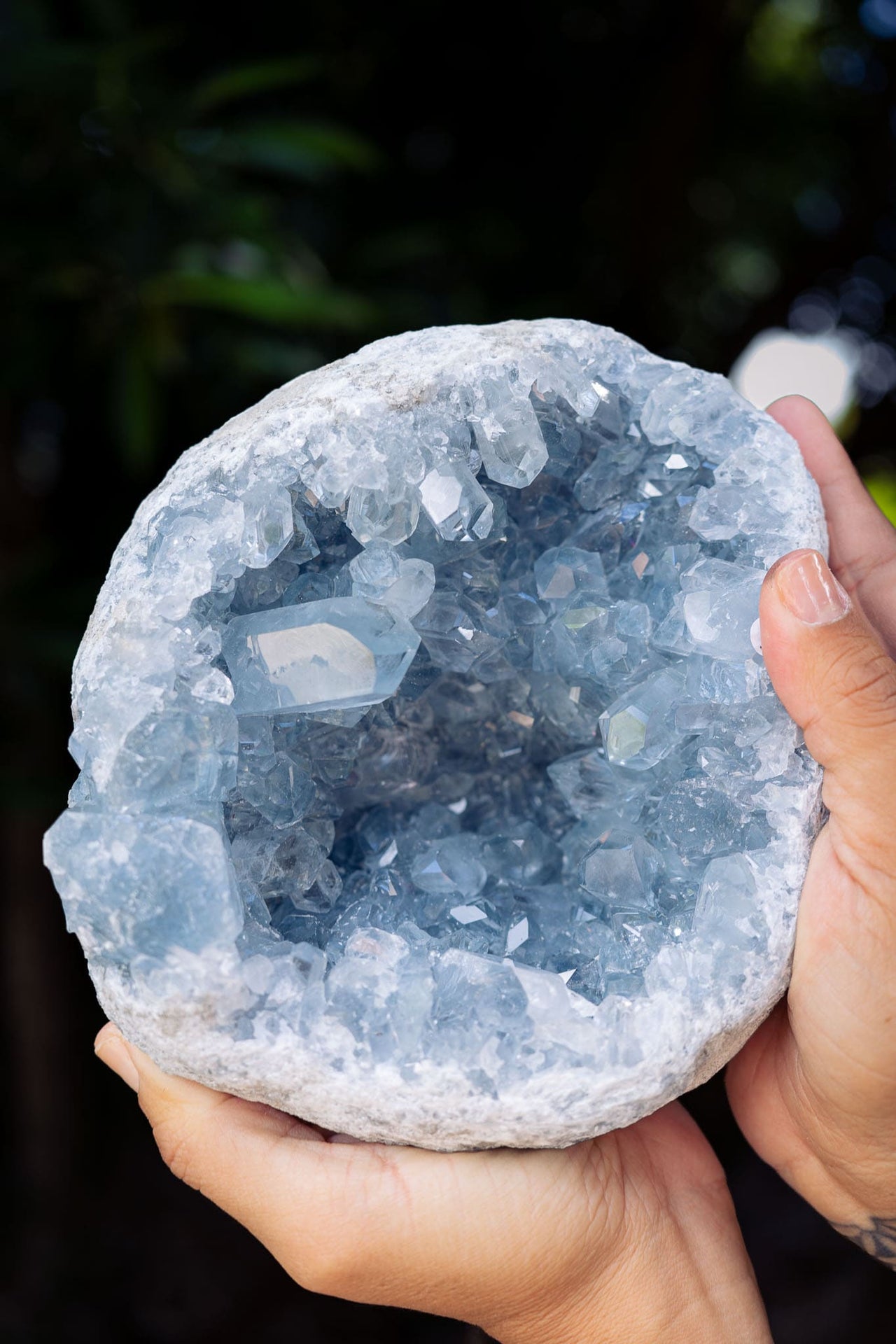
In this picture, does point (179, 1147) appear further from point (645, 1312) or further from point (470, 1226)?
point (645, 1312)

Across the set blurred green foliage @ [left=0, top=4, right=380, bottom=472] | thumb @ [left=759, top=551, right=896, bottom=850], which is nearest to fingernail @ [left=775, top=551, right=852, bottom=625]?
thumb @ [left=759, top=551, right=896, bottom=850]

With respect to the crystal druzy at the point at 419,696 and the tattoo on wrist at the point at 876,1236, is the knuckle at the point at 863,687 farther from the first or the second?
the tattoo on wrist at the point at 876,1236

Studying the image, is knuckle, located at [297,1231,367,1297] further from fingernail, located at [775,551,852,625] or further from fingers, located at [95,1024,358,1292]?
fingernail, located at [775,551,852,625]

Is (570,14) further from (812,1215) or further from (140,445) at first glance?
(812,1215)

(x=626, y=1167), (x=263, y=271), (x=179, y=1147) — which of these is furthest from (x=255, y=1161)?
(x=263, y=271)

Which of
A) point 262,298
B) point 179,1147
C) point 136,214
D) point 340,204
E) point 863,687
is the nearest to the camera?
point 863,687

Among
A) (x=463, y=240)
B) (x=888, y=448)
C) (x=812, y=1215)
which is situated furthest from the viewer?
(x=888, y=448)

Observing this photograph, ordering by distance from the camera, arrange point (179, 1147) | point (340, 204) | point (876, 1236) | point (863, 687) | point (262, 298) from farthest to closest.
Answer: point (340, 204)
point (262, 298)
point (876, 1236)
point (179, 1147)
point (863, 687)

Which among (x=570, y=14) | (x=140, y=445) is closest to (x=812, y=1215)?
(x=140, y=445)
